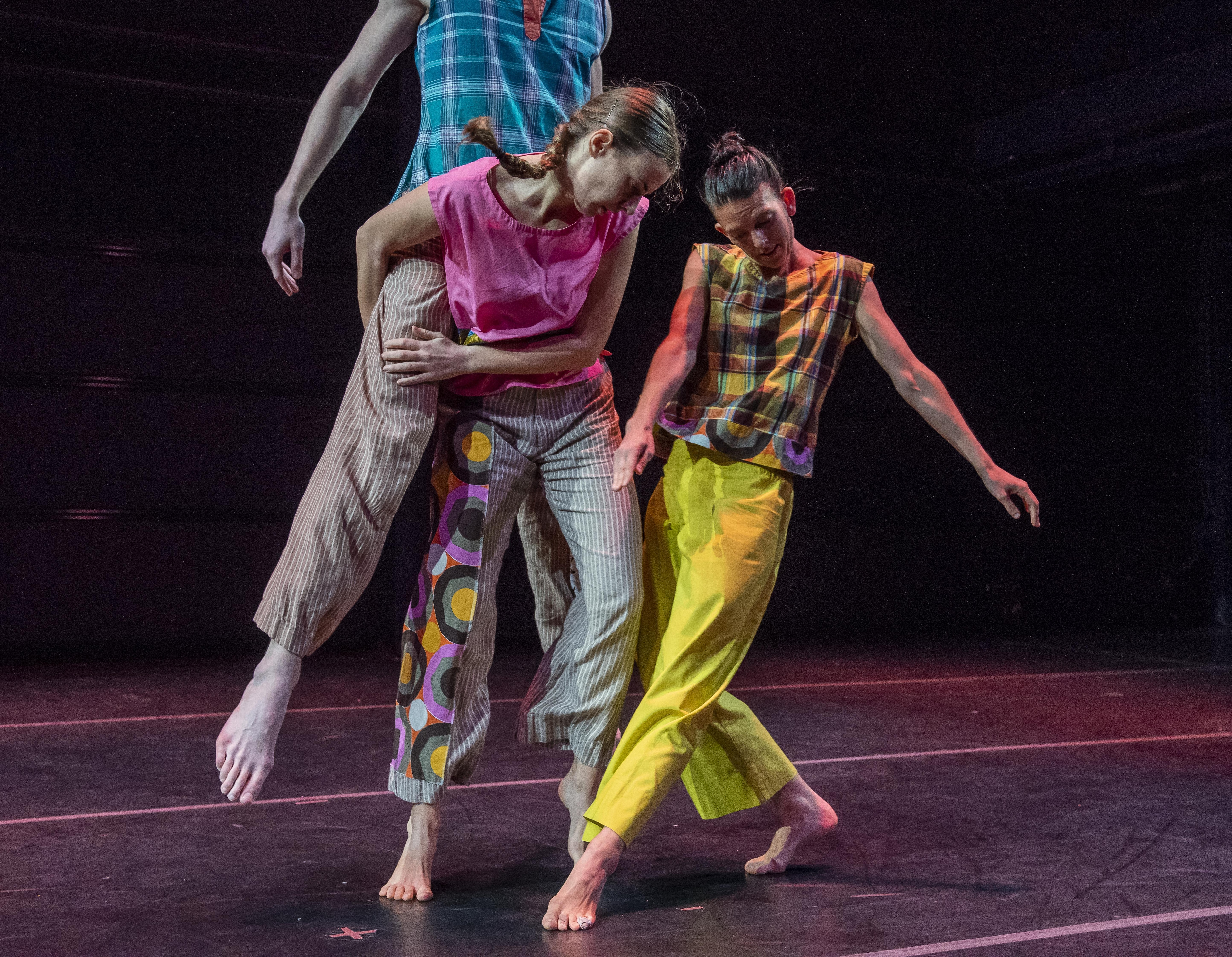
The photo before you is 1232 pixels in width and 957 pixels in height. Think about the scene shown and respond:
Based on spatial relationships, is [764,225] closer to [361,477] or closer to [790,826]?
[361,477]

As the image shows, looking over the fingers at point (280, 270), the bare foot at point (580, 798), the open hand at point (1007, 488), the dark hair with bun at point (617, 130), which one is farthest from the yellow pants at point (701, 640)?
the fingers at point (280, 270)

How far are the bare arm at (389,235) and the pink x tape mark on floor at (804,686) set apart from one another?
6.61 feet

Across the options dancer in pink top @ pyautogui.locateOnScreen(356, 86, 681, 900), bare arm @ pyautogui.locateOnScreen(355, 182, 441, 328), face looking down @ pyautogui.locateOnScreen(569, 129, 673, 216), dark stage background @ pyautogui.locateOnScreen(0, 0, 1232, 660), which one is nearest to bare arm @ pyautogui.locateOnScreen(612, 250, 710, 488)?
dancer in pink top @ pyautogui.locateOnScreen(356, 86, 681, 900)

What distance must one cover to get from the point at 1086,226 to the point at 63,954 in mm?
6368

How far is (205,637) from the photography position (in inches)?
207

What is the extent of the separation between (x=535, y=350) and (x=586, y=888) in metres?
0.84

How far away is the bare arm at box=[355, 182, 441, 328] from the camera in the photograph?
6.37ft

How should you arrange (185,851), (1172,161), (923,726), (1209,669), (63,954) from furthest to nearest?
(1172,161) → (1209,669) → (923,726) → (185,851) → (63,954)

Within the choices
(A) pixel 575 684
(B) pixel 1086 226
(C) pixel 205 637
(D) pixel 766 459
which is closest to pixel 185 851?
(A) pixel 575 684

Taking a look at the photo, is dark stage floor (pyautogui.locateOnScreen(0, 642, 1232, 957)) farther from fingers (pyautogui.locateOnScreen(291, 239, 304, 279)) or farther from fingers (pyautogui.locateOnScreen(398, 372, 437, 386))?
fingers (pyautogui.locateOnScreen(291, 239, 304, 279))

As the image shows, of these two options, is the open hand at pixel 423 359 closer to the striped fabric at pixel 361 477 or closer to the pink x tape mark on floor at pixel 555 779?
the striped fabric at pixel 361 477

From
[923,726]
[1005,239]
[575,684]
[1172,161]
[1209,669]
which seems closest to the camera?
[575,684]

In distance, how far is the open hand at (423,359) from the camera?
196 cm

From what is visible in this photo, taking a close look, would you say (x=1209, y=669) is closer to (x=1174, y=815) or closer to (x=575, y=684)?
(x=1174, y=815)
